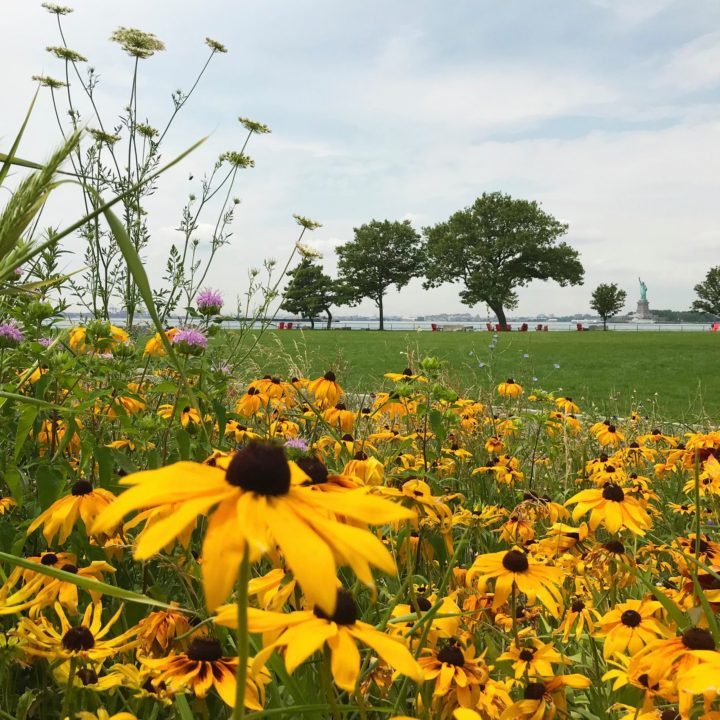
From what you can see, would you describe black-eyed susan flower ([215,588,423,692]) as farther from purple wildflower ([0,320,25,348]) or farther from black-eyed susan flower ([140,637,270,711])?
purple wildflower ([0,320,25,348])

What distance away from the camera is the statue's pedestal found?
97.9m

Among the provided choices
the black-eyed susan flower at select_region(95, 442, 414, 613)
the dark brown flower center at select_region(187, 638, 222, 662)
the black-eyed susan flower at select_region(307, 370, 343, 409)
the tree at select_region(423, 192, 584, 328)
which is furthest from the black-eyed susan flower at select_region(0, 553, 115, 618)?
the tree at select_region(423, 192, 584, 328)

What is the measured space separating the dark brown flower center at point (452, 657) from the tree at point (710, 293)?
74.8 metres

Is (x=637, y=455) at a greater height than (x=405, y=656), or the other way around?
(x=405, y=656)

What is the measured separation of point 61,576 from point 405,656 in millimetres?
384

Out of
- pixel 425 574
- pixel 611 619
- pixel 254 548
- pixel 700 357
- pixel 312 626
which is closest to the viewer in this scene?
pixel 254 548

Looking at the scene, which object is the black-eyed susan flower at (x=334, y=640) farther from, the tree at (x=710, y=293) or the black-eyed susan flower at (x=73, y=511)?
A: the tree at (x=710, y=293)

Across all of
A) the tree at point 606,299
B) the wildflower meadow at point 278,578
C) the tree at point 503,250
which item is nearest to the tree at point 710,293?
the tree at point 606,299

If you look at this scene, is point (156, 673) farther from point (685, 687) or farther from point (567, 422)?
point (567, 422)

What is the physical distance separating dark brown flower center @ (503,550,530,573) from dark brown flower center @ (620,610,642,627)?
0.67 feet

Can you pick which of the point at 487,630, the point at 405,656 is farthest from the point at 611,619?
the point at 405,656

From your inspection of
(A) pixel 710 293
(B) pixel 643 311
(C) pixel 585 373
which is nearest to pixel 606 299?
(A) pixel 710 293

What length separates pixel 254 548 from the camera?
454mm

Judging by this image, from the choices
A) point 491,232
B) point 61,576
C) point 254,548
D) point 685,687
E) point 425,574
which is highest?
point 491,232
